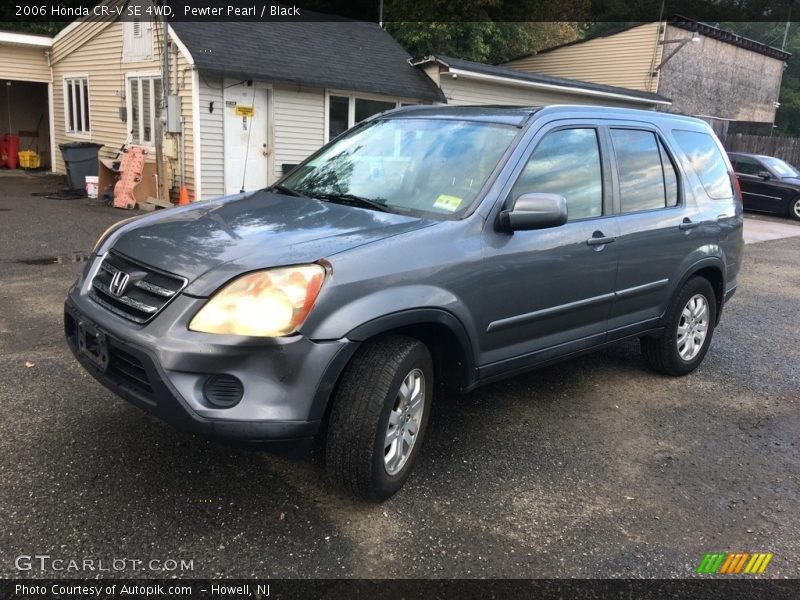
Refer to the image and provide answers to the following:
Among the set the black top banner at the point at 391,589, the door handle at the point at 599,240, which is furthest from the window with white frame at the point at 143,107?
the black top banner at the point at 391,589

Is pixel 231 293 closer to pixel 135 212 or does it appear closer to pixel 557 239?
pixel 557 239

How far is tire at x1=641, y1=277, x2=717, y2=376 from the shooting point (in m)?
4.80

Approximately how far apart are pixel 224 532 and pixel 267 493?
338 millimetres

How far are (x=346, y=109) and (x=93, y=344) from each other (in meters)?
12.8

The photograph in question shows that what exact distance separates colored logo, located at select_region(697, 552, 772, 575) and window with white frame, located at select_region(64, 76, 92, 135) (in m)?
17.4

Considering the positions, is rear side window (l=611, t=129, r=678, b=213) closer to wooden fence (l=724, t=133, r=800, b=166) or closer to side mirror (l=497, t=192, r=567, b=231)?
side mirror (l=497, t=192, r=567, b=231)

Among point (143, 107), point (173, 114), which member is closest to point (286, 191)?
point (173, 114)

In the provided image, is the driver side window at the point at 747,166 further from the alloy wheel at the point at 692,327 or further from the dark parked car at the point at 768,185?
the alloy wheel at the point at 692,327

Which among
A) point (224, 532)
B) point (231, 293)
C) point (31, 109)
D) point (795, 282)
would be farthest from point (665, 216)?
point (31, 109)

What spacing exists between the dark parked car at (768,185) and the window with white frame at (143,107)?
14.5 m

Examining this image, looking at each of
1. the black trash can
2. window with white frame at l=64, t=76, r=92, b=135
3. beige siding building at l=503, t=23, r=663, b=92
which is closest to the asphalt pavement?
the black trash can

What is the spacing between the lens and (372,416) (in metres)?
2.79

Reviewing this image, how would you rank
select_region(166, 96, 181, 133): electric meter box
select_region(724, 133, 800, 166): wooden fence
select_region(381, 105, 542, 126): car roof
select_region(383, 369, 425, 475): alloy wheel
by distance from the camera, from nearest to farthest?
select_region(383, 369, 425, 475): alloy wheel → select_region(381, 105, 542, 126): car roof → select_region(166, 96, 181, 133): electric meter box → select_region(724, 133, 800, 166): wooden fence

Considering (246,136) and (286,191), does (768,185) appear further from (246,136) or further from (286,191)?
(286,191)
